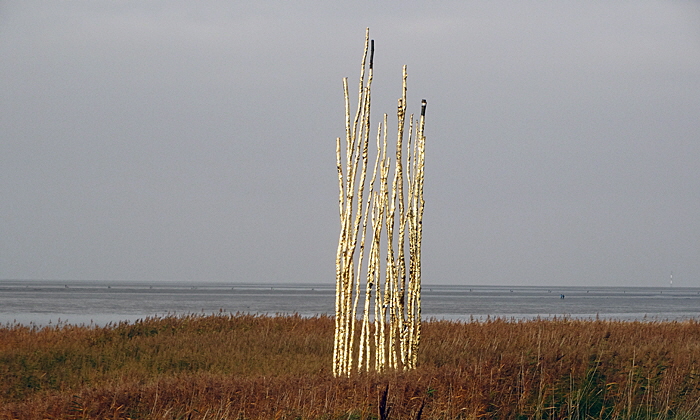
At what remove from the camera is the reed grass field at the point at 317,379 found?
7645 millimetres

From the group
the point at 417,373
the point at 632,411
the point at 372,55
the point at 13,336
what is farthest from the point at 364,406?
the point at 13,336

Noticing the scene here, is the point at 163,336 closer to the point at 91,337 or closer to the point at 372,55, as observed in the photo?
the point at 91,337

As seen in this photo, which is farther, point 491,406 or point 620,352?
point 620,352

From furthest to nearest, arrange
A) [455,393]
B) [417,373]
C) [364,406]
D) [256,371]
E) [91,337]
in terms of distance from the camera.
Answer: [91,337], [256,371], [417,373], [455,393], [364,406]

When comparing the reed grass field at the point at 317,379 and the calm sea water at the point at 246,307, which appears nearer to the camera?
the reed grass field at the point at 317,379

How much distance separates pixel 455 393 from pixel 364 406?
1245 mm

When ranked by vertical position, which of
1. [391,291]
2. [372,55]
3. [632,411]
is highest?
[372,55]

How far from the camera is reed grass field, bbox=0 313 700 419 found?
25.1 ft

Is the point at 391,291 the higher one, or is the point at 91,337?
the point at 391,291

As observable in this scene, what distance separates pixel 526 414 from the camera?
8.55m

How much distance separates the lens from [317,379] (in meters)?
8.98

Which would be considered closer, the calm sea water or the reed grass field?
the reed grass field

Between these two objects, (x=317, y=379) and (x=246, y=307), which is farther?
(x=246, y=307)

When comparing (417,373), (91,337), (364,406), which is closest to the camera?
(364,406)
